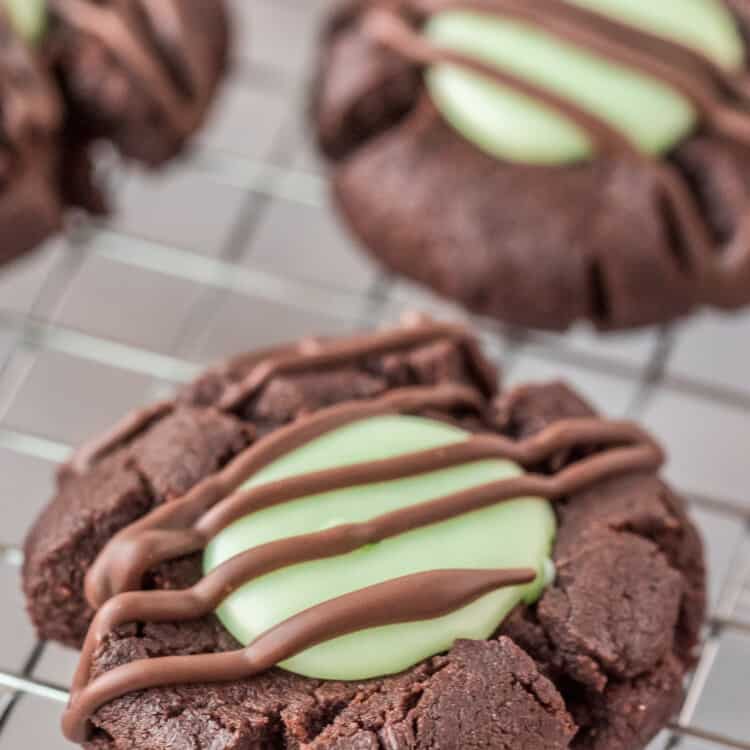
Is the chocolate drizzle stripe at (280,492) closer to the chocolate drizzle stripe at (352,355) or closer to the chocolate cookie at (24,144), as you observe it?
the chocolate drizzle stripe at (352,355)

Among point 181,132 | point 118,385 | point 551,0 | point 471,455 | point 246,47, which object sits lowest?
point 118,385

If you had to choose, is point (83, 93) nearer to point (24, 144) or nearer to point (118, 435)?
point (24, 144)

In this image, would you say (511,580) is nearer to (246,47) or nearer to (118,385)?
(118,385)

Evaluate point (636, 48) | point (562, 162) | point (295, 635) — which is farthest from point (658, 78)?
point (295, 635)

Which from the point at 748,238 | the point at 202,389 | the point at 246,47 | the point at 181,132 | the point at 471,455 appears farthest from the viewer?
the point at 246,47

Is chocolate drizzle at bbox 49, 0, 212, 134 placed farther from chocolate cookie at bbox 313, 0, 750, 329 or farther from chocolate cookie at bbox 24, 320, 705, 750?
chocolate cookie at bbox 24, 320, 705, 750

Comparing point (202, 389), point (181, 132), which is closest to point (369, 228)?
point (181, 132)

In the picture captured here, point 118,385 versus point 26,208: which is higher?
point 26,208
